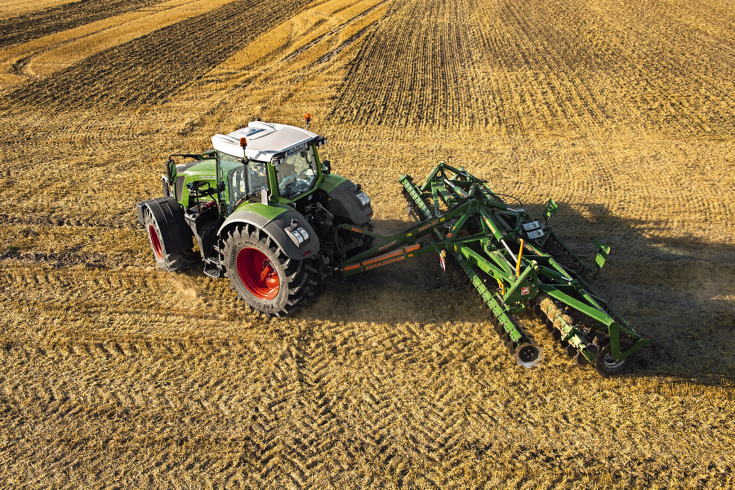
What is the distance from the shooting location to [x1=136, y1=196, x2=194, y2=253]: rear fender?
6418 mm

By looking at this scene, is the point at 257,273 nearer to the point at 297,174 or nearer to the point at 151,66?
the point at 297,174

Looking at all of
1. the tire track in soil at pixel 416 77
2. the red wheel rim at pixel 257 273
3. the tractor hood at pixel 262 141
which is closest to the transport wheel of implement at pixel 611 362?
the red wheel rim at pixel 257 273

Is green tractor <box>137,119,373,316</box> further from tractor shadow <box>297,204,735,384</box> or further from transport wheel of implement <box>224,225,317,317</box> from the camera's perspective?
tractor shadow <box>297,204,735,384</box>

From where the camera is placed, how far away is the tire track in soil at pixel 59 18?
19141 millimetres

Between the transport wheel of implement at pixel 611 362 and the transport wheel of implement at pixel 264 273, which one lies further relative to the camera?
the transport wheel of implement at pixel 264 273

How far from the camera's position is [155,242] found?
23.1 feet

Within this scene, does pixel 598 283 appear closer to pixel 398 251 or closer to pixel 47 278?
pixel 398 251

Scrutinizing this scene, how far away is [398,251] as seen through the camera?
6082 mm

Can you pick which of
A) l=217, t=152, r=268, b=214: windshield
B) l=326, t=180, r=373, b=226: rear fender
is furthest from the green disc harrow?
l=217, t=152, r=268, b=214: windshield

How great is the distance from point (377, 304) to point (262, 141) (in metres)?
2.53

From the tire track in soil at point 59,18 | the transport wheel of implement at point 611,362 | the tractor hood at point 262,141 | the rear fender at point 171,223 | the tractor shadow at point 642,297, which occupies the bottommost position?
the tractor shadow at point 642,297

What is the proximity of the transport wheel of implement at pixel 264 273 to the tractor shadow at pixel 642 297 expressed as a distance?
18.8 inches

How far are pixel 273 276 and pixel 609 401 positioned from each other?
404cm

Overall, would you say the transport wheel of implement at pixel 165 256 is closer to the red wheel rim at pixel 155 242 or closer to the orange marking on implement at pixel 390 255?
the red wheel rim at pixel 155 242
